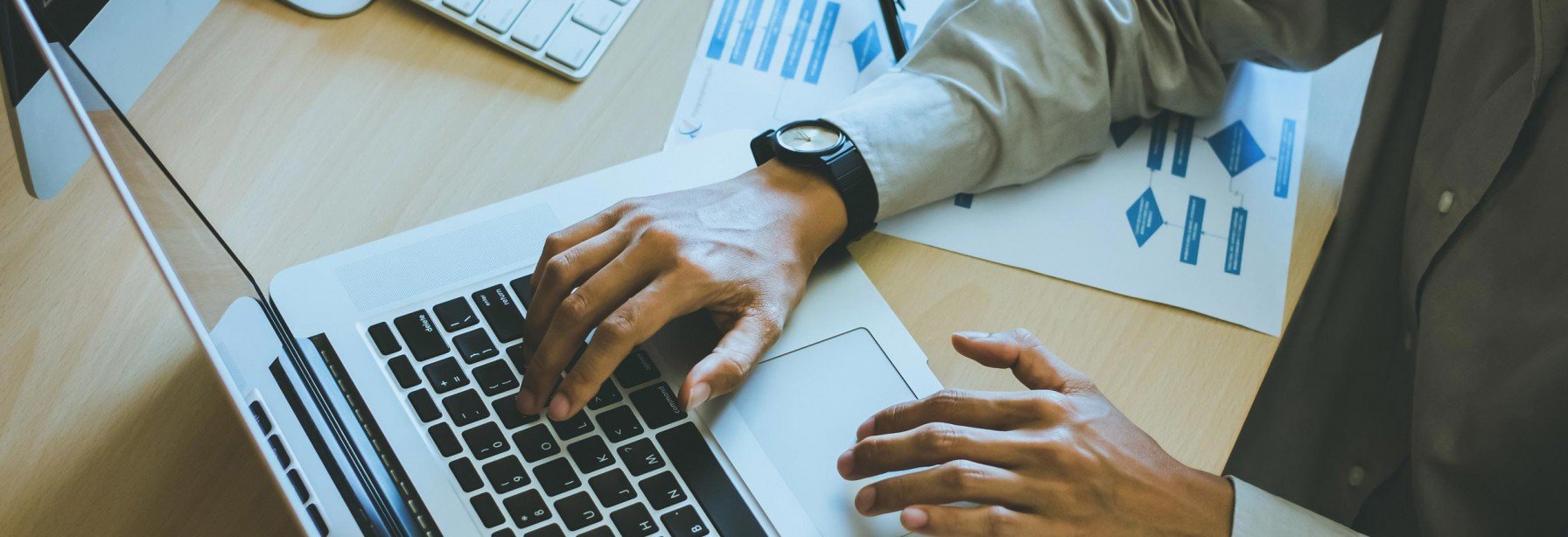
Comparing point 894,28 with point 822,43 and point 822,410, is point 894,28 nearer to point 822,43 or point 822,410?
point 822,43

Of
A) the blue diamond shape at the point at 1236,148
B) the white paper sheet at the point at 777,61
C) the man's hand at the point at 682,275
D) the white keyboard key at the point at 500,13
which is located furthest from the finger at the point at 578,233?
the blue diamond shape at the point at 1236,148

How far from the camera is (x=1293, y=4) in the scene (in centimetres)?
80

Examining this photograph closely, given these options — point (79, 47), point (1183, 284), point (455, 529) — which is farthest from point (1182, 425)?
point (79, 47)

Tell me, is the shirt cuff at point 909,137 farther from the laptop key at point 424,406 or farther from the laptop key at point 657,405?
the laptop key at point 424,406

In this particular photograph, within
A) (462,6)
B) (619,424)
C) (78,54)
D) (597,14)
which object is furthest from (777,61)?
(78,54)

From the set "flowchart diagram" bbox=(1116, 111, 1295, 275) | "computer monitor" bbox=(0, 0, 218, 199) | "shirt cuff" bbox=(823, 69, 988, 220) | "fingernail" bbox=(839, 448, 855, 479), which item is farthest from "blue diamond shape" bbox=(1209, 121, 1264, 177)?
"computer monitor" bbox=(0, 0, 218, 199)

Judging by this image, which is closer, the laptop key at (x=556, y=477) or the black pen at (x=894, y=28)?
the laptop key at (x=556, y=477)

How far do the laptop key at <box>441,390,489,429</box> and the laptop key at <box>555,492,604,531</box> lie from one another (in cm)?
7

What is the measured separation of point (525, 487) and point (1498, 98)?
717 mm

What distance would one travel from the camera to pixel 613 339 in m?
0.61

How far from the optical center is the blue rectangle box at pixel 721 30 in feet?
2.71

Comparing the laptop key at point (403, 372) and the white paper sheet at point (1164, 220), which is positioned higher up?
the white paper sheet at point (1164, 220)

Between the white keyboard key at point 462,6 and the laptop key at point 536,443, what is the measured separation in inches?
14.5

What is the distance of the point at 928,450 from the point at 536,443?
227mm
